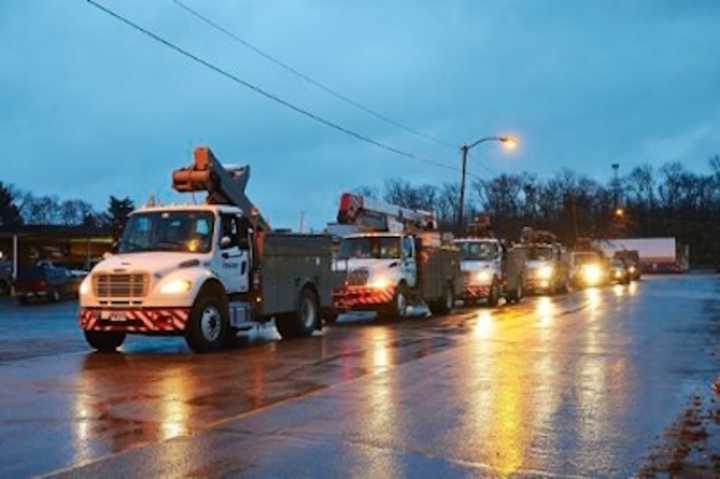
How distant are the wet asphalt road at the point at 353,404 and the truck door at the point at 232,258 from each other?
→ 1.22m

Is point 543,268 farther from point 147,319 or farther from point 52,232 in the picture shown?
point 52,232

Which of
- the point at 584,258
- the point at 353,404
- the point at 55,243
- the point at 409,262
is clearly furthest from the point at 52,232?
the point at 353,404

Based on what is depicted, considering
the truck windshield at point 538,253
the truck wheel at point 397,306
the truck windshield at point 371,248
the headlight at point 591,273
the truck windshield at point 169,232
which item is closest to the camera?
the truck windshield at point 169,232

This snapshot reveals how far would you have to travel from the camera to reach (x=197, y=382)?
11.9m

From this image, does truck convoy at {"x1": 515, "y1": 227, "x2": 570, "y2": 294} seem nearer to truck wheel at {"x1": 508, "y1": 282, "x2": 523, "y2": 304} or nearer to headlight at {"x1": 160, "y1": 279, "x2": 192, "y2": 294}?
truck wheel at {"x1": 508, "y1": 282, "x2": 523, "y2": 304}

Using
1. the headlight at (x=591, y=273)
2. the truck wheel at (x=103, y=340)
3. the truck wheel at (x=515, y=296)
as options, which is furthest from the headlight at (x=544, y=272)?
the truck wheel at (x=103, y=340)

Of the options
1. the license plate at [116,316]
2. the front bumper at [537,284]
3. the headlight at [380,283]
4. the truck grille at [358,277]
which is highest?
the truck grille at [358,277]

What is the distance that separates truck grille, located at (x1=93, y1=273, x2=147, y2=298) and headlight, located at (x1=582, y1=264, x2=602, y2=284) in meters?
42.9

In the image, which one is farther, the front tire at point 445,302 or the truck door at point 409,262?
the front tire at point 445,302

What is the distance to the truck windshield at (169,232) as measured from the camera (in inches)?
637

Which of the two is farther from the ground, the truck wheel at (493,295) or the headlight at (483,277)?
the headlight at (483,277)

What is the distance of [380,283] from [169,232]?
8.63m

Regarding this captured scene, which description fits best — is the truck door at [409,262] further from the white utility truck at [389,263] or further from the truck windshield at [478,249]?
the truck windshield at [478,249]

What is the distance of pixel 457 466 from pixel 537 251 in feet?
115
